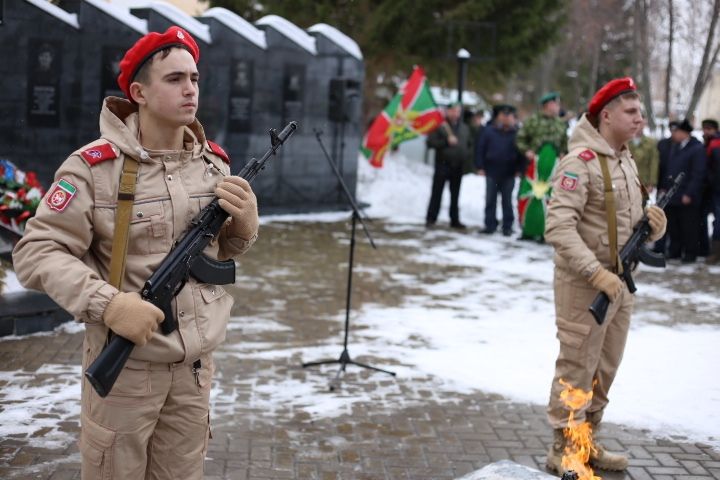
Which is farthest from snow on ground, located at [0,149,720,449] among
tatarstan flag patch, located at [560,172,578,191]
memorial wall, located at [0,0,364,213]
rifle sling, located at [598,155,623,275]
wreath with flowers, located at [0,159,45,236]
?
memorial wall, located at [0,0,364,213]

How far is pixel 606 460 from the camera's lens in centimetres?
571

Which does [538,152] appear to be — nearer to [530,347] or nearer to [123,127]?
[530,347]

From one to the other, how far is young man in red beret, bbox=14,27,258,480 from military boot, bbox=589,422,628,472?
284 centimetres

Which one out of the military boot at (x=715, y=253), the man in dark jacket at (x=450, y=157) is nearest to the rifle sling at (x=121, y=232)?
the military boot at (x=715, y=253)

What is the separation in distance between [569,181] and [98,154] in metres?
2.90

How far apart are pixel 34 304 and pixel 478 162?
9.25 m

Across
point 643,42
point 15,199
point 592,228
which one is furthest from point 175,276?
point 643,42

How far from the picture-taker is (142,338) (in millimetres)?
3246

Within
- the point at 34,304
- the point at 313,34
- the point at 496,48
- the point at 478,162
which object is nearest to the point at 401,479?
the point at 34,304

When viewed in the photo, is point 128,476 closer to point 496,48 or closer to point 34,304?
point 34,304

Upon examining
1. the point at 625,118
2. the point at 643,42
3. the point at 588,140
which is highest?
the point at 643,42

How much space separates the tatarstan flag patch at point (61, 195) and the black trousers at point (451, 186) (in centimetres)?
1315

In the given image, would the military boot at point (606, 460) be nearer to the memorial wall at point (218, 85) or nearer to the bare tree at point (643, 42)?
the memorial wall at point (218, 85)

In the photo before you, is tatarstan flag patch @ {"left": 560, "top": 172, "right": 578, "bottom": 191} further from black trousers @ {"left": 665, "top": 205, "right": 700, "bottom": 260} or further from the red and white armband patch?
black trousers @ {"left": 665, "top": 205, "right": 700, "bottom": 260}
